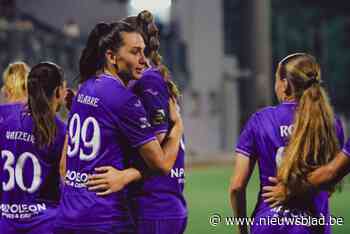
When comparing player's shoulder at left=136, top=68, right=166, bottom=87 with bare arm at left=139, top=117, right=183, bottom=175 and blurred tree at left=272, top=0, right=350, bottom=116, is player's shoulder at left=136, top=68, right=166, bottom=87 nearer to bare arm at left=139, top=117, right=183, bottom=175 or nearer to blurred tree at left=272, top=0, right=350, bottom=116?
bare arm at left=139, top=117, right=183, bottom=175

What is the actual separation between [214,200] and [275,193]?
31.1 ft

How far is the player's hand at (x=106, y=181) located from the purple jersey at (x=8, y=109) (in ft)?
4.19

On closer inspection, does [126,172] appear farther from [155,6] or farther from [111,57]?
[155,6]

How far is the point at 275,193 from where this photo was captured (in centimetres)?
510

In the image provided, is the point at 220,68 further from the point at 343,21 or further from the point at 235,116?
the point at 343,21

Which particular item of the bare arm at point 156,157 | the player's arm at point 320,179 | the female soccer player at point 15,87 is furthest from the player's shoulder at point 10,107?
the player's arm at point 320,179

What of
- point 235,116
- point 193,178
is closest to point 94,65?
point 193,178

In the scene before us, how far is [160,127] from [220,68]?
86.2 feet

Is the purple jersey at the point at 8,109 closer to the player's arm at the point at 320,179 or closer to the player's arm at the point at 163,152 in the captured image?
the player's arm at the point at 163,152

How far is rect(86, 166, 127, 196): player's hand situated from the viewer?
4.80 meters

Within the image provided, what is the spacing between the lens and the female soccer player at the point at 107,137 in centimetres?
485

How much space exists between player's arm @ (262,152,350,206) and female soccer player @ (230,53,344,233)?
0.05 meters

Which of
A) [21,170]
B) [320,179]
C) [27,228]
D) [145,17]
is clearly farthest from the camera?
[27,228]

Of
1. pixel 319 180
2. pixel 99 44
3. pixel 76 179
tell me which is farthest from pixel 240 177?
pixel 99 44
